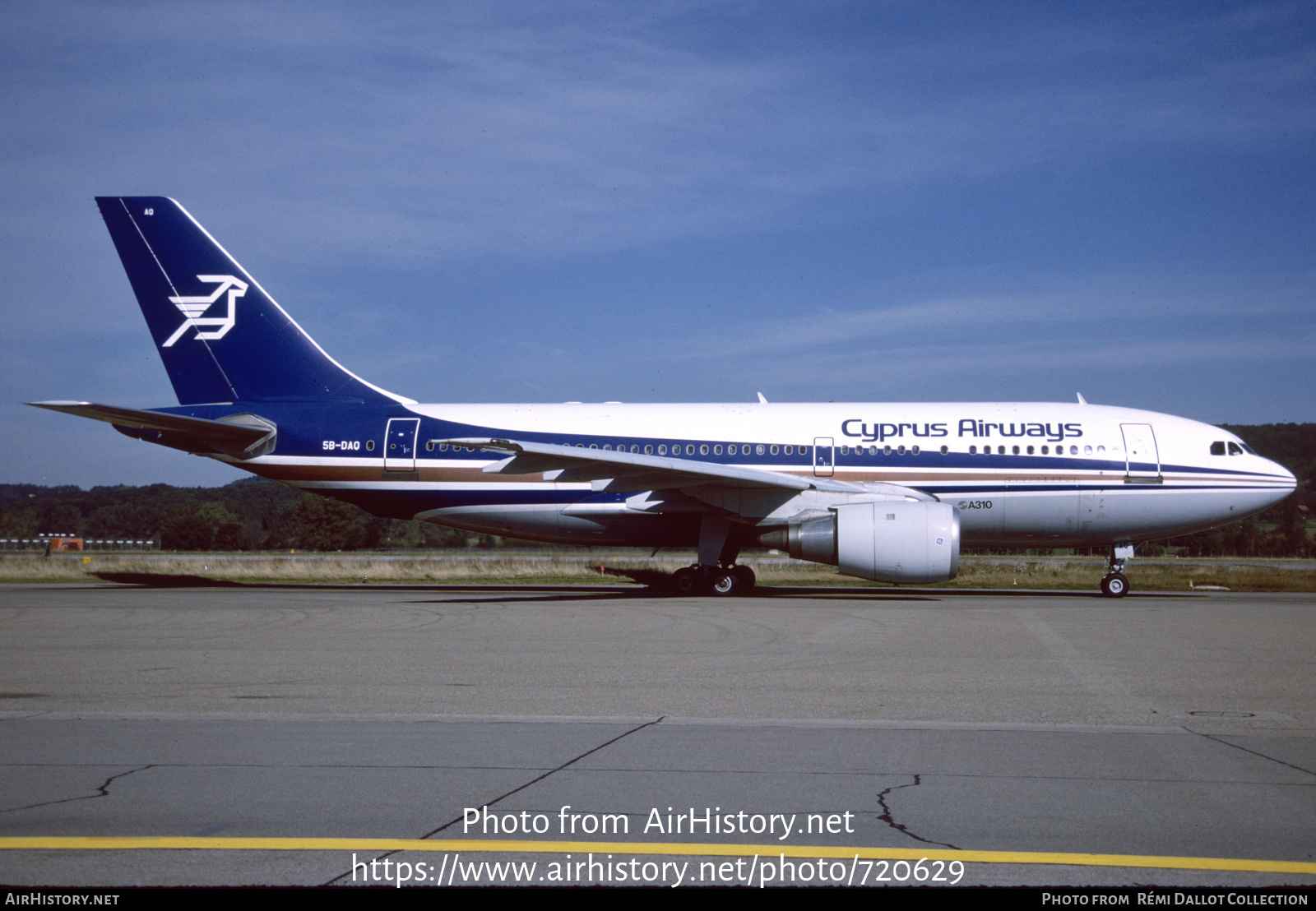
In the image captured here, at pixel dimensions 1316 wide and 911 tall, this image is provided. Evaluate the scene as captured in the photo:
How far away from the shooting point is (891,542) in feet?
58.5

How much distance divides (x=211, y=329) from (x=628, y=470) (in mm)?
10206

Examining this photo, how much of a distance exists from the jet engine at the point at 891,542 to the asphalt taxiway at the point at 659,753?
180 inches

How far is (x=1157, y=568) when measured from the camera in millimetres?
34750

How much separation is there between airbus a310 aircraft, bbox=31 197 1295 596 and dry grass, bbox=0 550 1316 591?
414 centimetres

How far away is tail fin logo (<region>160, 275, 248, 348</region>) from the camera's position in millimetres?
22406

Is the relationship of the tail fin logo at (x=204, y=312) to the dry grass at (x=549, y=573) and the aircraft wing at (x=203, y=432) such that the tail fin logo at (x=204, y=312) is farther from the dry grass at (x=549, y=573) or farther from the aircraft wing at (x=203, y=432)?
the dry grass at (x=549, y=573)

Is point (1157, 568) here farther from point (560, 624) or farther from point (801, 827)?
point (801, 827)

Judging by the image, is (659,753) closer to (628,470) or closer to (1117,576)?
(628,470)

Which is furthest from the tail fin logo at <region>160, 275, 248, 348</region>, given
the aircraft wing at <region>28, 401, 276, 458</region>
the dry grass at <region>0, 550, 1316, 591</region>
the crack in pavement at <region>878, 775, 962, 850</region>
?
the crack in pavement at <region>878, 775, 962, 850</region>

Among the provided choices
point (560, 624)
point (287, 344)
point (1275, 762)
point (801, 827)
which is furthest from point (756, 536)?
point (801, 827)

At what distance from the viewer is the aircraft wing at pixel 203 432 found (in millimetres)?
20469

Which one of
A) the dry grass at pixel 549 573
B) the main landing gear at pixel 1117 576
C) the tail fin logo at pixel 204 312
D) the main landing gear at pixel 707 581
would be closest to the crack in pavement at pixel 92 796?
the main landing gear at pixel 707 581

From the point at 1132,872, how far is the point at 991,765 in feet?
6.12

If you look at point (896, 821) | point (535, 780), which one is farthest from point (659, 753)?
point (896, 821)
